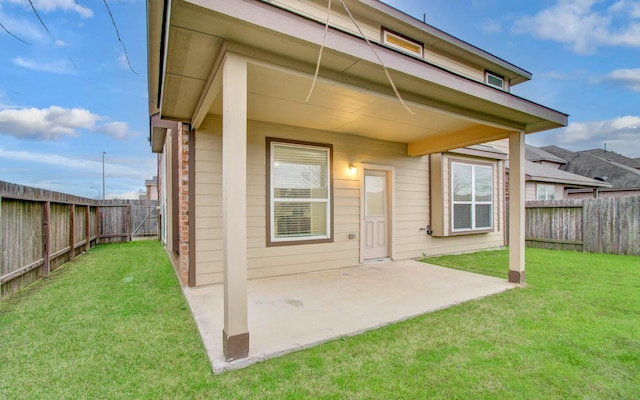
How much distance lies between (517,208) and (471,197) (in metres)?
2.78

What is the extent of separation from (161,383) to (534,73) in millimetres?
13172

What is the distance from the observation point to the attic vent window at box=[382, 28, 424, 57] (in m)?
7.29

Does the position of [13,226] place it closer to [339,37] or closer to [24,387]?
[24,387]

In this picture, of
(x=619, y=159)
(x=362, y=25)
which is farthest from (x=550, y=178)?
(x=619, y=159)

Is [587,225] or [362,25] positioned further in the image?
[587,225]

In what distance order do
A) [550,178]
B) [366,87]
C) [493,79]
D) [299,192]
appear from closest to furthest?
1. [366,87]
2. [299,192]
3. [493,79]
4. [550,178]

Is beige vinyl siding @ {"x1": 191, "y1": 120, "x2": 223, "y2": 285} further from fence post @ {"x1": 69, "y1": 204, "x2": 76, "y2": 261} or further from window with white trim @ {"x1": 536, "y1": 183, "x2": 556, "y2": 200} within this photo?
window with white trim @ {"x1": 536, "y1": 183, "x2": 556, "y2": 200}

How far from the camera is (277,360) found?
2443 mm

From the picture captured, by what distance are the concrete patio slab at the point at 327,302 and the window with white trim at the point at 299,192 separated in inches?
30.8

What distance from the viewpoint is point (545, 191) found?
1264 centimetres

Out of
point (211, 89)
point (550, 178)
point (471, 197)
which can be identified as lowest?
point (471, 197)

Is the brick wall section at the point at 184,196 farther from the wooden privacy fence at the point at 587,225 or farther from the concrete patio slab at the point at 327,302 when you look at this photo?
the wooden privacy fence at the point at 587,225

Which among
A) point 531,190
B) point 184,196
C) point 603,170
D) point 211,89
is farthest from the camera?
point 603,170

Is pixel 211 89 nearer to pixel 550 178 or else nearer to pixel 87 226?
pixel 87 226
